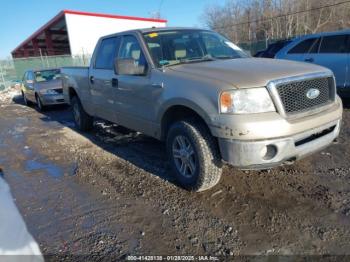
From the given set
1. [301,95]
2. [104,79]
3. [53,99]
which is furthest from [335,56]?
[53,99]

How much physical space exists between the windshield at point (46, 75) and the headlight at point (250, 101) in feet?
33.2

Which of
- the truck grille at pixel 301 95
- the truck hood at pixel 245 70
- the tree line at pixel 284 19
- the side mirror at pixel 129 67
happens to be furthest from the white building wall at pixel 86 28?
the truck grille at pixel 301 95

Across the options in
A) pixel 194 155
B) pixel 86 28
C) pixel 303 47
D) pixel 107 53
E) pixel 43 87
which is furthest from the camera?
pixel 86 28

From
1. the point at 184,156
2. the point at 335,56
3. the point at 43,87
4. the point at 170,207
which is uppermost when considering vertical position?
the point at 335,56

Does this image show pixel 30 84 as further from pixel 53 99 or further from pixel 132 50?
pixel 132 50

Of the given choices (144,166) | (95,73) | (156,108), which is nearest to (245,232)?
(156,108)

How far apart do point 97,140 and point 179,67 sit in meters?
3.21

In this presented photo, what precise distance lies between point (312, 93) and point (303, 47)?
207 inches

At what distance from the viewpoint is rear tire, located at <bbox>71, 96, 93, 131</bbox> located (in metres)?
7.03

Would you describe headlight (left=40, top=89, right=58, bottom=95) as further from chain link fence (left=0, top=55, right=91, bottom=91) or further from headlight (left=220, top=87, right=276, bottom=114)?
chain link fence (left=0, top=55, right=91, bottom=91)

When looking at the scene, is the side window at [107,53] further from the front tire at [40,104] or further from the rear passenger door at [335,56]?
the front tire at [40,104]

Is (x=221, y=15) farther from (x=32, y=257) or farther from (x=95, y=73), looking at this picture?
(x=32, y=257)

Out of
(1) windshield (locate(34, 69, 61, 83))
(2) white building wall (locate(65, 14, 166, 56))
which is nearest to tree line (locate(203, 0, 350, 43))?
(2) white building wall (locate(65, 14, 166, 56))

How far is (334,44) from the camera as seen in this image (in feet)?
24.4
